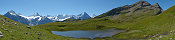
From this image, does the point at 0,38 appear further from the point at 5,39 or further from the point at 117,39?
the point at 117,39

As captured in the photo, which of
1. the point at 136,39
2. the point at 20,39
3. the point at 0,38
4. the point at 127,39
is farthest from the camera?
the point at 127,39

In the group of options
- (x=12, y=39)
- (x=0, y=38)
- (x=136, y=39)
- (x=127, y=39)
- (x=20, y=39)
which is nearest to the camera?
(x=0, y=38)

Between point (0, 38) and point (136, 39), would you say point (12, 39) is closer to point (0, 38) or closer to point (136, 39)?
point (0, 38)

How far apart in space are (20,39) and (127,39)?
57945 millimetres

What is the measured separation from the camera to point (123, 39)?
66.8m

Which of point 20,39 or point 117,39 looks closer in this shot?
point 20,39

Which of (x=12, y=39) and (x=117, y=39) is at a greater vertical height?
(x=12, y=39)

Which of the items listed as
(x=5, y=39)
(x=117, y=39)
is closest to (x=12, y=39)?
(x=5, y=39)

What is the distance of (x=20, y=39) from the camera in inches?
886

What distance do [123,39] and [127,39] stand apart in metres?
2.35

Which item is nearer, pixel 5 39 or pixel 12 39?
pixel 5 39

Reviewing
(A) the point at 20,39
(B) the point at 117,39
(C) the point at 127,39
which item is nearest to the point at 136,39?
(C) the point at 127,39

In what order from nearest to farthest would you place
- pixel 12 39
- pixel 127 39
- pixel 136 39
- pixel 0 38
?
pixel 0 38, pixel 12 39, pixel 136 39, pixel 127 39

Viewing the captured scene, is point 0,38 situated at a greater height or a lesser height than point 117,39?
greater
